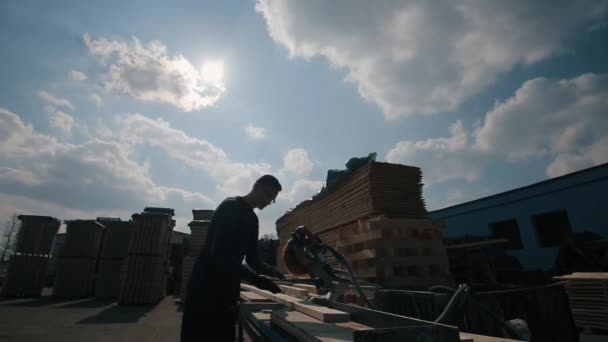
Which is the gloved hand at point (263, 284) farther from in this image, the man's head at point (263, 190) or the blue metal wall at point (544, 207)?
the blue metal wall at point (544, 207)

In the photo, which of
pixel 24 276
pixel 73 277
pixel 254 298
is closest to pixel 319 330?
pixel 254 298

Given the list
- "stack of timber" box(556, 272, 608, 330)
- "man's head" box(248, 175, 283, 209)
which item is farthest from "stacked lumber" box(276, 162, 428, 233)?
"stack of timber" box(556, 272, 608, 330)

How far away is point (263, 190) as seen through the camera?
115 inches

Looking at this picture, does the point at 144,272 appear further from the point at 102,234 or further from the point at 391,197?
the point at 391,197

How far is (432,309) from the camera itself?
115 inches

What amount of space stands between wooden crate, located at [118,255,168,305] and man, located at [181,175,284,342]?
35.1 ft

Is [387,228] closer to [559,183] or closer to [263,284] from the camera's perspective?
[263,284]

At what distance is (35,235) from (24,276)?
1.75m

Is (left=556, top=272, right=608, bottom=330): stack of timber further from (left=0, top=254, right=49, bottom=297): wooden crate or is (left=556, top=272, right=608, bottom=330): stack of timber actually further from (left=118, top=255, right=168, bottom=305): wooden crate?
(left=0, top=254, right=49, bottom=297): wooden crate

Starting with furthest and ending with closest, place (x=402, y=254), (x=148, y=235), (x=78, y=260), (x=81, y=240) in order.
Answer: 1. (x=81, y=240)
2. (x=78, y=260)
3. (x=148, y=235)
4. (x=402, y=254)

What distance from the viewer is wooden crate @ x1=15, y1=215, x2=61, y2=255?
41.0 ft

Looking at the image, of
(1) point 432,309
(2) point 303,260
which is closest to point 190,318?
(2) point 303,260

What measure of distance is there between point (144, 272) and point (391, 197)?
34.5 feet

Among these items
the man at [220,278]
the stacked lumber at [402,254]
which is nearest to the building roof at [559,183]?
the stacked lumber at [402,254]
